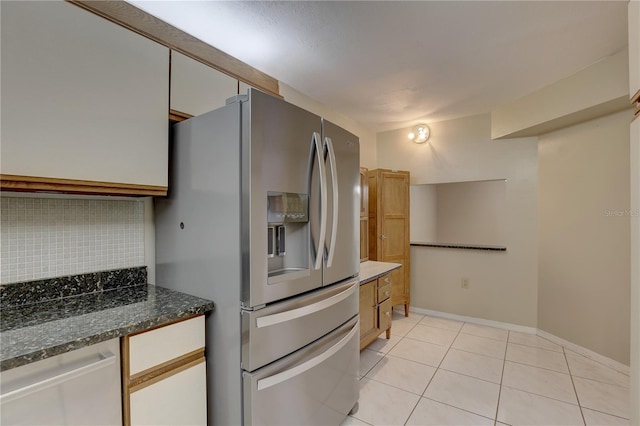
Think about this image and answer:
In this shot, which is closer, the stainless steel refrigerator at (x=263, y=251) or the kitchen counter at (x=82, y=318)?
the kitchen counter at (x=82, y=318)

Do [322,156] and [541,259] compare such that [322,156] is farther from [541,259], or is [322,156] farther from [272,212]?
[541,259]

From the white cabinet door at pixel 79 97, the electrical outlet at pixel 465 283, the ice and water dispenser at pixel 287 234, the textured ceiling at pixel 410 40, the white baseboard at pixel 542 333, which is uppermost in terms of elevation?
the textured ceiling at pixel 410 40

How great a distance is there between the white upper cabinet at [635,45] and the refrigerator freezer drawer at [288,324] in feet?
4.60

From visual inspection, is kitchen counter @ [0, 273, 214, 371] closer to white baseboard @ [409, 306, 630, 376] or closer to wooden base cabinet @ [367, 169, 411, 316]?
wooden base cabinet @ [367, 169, 411, 316]

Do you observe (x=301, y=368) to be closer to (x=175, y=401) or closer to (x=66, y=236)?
(x=175, y=401)

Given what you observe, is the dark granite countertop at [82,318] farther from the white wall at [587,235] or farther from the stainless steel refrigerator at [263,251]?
the white wall at [587,235]

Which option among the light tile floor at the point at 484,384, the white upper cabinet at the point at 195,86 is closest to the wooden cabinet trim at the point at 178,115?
the white upper cabinet at the point at 195,86

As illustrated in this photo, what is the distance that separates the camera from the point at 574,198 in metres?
2.76

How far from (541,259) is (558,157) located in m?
1.05

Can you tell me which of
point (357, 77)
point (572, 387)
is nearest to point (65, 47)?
point (357, 77)

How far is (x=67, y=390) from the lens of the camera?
0.96 meters

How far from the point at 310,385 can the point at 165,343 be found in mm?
711

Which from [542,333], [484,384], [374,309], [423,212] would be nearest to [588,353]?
[542,333]

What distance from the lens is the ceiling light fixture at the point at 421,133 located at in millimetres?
3742
